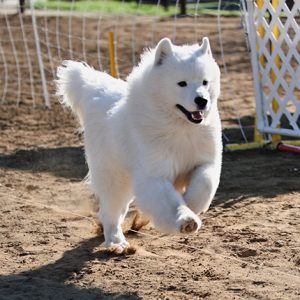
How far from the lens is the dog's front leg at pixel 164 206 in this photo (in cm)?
423

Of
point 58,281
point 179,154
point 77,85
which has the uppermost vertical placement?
point 77,85

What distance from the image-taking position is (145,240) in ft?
18.1

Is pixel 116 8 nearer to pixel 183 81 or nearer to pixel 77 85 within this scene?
pixel 77 85

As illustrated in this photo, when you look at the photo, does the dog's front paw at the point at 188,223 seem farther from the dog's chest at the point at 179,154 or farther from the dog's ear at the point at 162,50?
the dog's ear at the point at 162,50

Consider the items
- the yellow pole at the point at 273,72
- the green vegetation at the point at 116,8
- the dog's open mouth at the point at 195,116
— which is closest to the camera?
the dog's open mouth at the point at 195,116

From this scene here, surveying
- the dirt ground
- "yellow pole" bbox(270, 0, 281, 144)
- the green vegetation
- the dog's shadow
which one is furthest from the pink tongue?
the green vegetation

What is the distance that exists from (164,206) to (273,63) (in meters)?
4.11

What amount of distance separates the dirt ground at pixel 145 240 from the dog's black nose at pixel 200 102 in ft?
3.42

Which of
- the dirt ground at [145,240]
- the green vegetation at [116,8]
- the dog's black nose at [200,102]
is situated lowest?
the green vegetation at [116,8]

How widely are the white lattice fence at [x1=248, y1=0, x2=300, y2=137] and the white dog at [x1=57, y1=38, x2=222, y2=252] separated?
320cm

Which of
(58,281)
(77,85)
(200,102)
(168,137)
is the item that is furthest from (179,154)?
(77,85)

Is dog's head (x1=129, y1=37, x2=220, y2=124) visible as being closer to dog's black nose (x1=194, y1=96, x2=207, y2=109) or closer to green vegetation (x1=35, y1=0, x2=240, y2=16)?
dog's black nose (x1=194, y1=96, x2=207, y2=109)

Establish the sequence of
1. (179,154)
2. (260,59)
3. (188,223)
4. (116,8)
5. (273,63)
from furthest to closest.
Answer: (116,8), (260,59), (273,63), (179,154), (188,223)

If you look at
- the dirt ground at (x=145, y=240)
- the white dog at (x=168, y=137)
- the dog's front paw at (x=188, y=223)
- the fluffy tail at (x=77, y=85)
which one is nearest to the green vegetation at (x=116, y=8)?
the dirt ground at (x=145, y=240)
